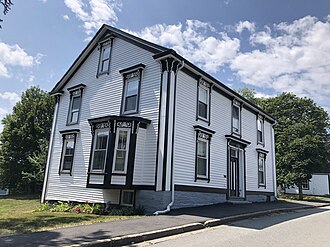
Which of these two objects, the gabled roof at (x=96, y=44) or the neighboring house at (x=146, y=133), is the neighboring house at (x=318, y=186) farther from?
the gabled roof at (x=96, y=44)

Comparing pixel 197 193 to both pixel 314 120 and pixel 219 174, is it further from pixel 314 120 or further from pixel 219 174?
pixel 314 120

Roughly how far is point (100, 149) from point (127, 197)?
8.48 feet

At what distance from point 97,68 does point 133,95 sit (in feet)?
13.5

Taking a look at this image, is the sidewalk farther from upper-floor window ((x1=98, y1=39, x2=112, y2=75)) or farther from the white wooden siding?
upper-floor window ((x1=98, y1=39, x2=112, y2=75))

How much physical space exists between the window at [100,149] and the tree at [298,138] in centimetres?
2221

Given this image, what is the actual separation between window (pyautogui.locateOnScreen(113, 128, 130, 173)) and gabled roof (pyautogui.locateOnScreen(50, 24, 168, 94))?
423 cm

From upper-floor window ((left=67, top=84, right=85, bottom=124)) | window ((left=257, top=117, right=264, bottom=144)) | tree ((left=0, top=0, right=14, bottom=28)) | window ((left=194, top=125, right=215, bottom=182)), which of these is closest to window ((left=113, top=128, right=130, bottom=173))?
window ((left=194, top=125, right=215, bottom=182))

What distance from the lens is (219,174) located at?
15812 mm

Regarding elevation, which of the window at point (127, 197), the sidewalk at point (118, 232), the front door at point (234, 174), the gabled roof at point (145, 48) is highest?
the gabled roof at point (145, 48)

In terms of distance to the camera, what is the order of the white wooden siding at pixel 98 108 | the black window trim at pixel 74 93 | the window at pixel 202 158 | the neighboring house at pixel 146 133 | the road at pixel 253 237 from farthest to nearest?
1. the black window trim at pixel 74 93
2. the window at pixel 202 158
3. the white wooden siding at pixel 98 108
4. the neighboring house at pixel 146 133
5. the road at pixel 253 237

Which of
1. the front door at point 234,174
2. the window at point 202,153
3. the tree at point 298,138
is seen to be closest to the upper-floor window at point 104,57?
the window at point 202,153

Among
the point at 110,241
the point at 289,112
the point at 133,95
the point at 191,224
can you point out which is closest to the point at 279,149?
the point at 289,112

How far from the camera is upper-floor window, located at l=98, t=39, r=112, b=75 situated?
1662 centimetres

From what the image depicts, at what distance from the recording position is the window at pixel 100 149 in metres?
13.4
